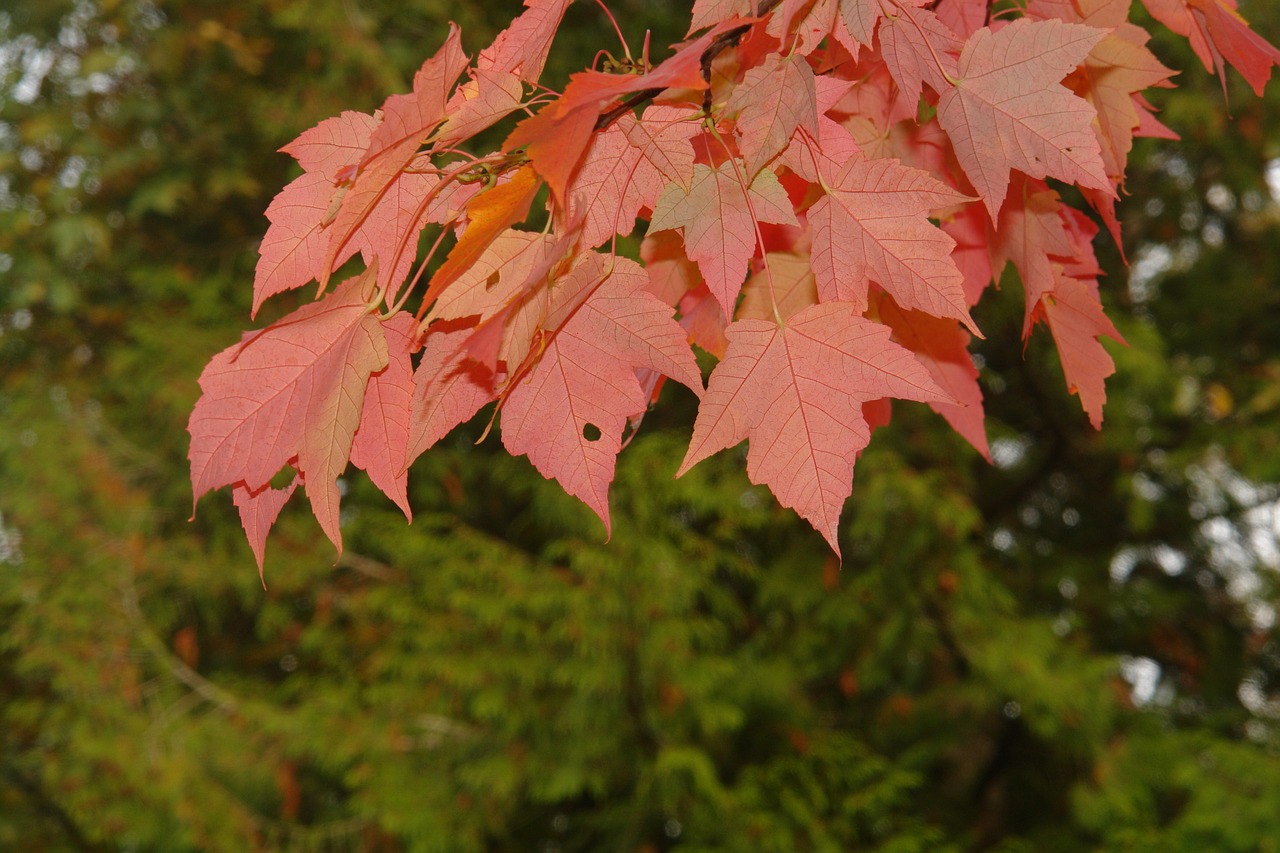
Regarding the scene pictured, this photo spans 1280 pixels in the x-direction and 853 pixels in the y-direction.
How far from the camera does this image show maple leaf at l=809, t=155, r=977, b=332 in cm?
44

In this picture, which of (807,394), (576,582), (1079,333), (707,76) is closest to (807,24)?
(707,76)

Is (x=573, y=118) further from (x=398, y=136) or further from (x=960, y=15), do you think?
(x=960, y=15)

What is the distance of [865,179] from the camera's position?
442mm

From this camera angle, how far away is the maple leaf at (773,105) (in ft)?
1.25

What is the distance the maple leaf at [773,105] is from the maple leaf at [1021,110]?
82mm

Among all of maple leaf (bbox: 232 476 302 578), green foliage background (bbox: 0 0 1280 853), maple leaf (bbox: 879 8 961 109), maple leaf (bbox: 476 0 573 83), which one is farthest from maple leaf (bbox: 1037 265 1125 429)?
green foliage background (bbox: 0 0 1280 853)

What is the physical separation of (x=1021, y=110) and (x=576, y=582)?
2001 mm

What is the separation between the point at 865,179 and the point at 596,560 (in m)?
1.75

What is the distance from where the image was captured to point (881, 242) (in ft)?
1.44

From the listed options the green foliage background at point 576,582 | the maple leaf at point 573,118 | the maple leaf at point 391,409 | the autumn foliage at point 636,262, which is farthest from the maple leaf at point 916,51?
the green foliage background at point 576,582

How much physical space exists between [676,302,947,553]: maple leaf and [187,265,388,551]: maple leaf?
0.14 m

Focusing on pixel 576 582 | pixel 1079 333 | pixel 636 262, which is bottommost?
pixel 576 582

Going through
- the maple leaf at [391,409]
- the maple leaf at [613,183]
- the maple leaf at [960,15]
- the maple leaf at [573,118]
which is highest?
the maple leaf at [573,118]

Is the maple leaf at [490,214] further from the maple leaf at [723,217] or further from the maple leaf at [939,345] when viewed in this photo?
the maple leaf at [939,345]
